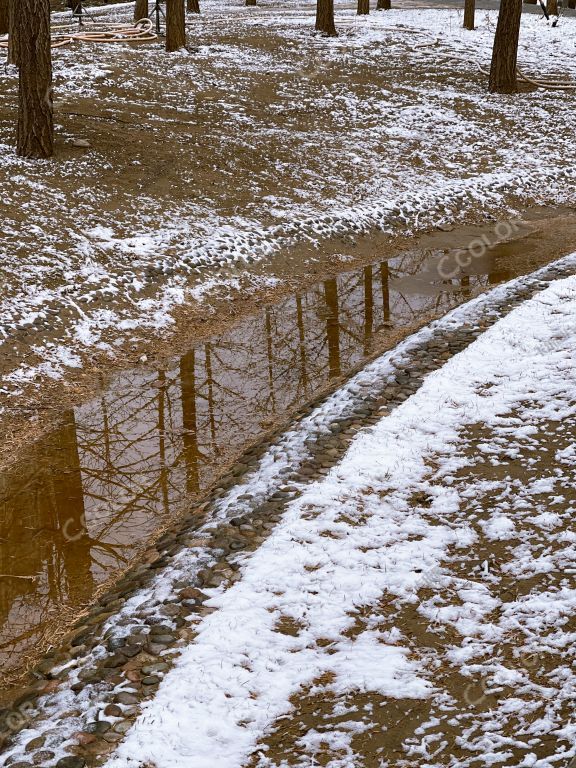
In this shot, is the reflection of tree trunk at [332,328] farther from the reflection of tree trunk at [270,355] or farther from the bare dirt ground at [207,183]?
the reflection of tree trunk at [270,355]

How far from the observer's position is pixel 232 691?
14.6 feet

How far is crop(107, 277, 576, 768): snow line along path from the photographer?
4.23 metres

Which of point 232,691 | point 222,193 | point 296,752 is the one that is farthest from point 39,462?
point 222,193

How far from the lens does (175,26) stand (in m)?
20.6

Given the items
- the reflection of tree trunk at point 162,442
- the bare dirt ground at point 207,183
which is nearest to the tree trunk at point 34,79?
the bare dirt ground at point 207,183

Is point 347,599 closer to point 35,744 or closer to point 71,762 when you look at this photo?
point 71,762

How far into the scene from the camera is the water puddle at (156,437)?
18.9ft

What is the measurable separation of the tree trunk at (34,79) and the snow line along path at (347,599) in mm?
7959

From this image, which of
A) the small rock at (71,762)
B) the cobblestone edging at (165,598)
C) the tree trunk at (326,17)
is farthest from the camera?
the tree trunk at (326,17)

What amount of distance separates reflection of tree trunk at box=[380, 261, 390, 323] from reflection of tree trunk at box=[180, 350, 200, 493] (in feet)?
9.21

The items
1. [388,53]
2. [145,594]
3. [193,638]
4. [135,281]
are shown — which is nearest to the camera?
[193,638]

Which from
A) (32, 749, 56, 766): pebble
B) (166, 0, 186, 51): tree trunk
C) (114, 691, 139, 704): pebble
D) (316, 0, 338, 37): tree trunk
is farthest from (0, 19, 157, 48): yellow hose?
(32, 749, 56, 766): pebble

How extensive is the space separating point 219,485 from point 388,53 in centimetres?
1983

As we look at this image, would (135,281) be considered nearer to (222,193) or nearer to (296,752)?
(222,193)
